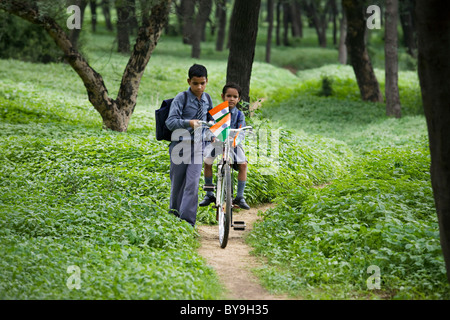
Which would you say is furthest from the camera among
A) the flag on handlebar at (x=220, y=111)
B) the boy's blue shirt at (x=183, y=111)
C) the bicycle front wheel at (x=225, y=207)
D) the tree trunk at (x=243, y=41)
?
the tree trunk at (x=243, y=41)

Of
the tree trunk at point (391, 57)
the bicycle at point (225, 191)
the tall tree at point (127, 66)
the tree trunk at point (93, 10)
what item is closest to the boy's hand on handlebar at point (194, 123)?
the bicycle at point (225, 191)

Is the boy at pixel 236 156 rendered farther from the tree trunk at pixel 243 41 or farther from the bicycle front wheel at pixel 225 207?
the tree trunk at pixel 243 41

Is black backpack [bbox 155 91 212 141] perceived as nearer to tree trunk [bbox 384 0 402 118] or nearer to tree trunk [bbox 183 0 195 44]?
tree trunk [bbox 183 0 195 44]

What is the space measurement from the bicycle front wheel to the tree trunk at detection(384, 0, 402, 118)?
1565 centimetres

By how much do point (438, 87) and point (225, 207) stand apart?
321cm

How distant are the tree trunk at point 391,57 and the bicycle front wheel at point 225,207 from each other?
51.3 ft

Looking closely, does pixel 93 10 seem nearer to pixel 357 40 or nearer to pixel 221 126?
pixel 357 40

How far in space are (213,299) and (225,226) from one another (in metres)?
1.98

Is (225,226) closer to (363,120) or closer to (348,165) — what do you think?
(348,165)

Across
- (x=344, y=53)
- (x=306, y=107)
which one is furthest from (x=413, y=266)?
(x=344, y=53)

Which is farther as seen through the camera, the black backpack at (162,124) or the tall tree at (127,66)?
the tall tree at (127,66)

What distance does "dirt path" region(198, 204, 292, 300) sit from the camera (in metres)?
5.72

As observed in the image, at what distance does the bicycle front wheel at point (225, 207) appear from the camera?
23.5 ft

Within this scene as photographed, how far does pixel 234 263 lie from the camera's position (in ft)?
22.5
